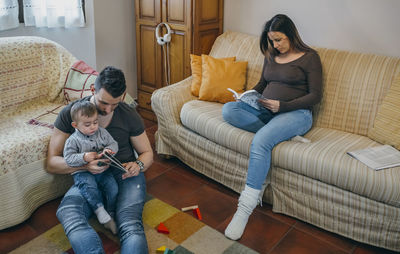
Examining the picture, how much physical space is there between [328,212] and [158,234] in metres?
0.92

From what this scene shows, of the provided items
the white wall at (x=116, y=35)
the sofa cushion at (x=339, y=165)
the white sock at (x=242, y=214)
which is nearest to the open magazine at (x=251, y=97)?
the sofa cushion at (x=339, y=165)

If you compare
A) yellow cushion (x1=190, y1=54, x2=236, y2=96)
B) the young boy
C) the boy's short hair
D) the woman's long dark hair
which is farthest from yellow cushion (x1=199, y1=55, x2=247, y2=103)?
the boy's short hair

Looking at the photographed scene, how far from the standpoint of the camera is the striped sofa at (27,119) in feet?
6.64

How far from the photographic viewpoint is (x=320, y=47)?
2.72 m

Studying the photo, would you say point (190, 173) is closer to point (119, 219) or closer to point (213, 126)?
point (213, 126)

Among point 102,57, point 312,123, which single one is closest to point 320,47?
point 312,123

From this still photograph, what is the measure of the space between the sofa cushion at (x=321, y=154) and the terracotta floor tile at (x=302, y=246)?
32 cm

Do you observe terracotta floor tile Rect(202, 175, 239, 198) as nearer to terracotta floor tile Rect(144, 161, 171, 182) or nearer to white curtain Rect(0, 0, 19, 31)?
terracotta floor tile Rect(144, 161, 171, 182)

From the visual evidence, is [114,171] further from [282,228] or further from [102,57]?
[102,57]

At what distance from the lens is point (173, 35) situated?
328cm

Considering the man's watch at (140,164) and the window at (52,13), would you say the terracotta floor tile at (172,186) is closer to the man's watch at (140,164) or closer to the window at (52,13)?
the man's watch at (140,164)

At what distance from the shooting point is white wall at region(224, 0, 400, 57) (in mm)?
2521

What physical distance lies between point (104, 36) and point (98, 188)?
80.3 inches

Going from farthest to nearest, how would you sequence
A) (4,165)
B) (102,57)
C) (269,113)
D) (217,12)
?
(102,57) → (217,12) → (269,113) → (4,165)
